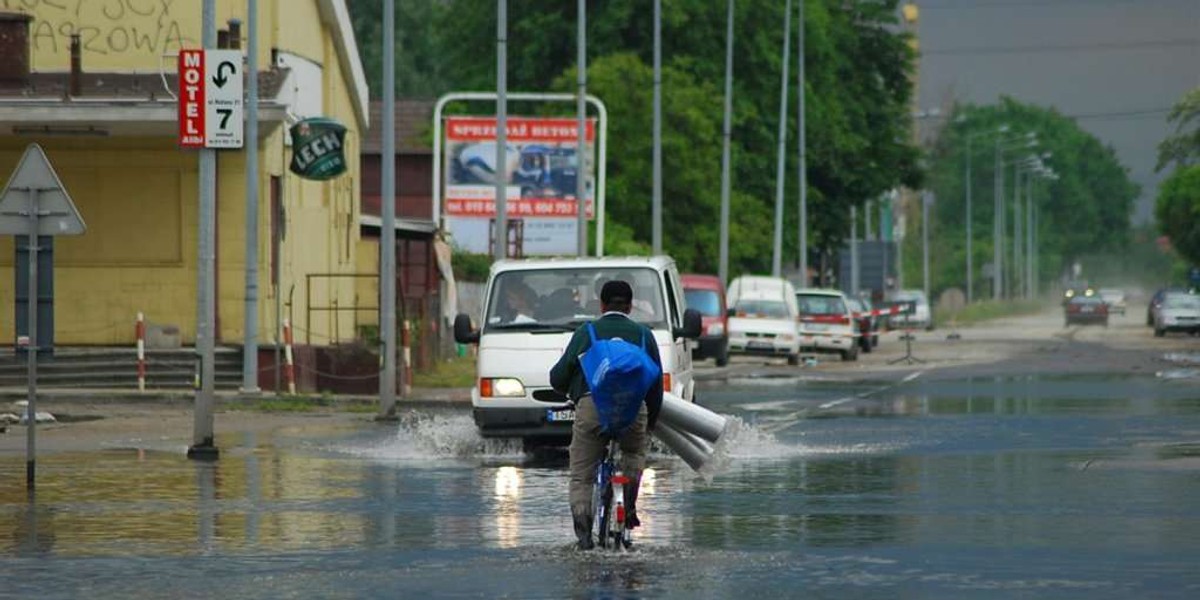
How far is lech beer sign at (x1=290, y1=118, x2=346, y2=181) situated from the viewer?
3894cm

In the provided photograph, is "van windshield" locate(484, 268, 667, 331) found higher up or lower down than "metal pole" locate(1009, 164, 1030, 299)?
lower down

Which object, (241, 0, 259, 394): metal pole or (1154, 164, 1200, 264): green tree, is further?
(1154, 164, 1200, 264): green tree

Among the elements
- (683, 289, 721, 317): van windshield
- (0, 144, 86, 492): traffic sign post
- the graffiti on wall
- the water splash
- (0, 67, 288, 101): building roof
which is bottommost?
the water splash

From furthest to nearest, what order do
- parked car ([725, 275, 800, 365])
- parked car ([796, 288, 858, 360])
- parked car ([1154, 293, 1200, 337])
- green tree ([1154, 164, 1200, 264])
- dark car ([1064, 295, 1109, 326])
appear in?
1. dark car ([1064, 295, 1109, 326])
2. green tree ([1154, 164, 1200, 264])
3. parked car ([1154, 293, 1200, 337])
4. parked car ([796, 288, 858, 360])
5. parked car ([725, 275, 800, 365])

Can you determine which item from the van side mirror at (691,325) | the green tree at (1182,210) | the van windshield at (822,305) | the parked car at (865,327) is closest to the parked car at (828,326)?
the van windshield at (822,305)

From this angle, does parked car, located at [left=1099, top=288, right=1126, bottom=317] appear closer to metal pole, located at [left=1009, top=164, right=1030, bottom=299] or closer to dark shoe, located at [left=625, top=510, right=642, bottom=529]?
metal pole, located at [left=1009, top=164, right=1030, bottom=299]

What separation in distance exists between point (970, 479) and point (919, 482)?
0.52m

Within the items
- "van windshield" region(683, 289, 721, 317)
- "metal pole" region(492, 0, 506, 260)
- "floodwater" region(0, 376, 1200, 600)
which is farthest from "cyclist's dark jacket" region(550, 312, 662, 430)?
"van windshield" region(683, 289, 721, 317)

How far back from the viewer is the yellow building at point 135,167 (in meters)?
38.1

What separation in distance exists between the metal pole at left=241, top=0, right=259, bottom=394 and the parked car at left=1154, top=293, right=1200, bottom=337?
1990 inches

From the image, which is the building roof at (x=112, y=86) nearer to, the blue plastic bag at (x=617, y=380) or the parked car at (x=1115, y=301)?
the blue plastic bag at (x=617, y=380)

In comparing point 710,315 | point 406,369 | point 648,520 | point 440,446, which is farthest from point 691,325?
point 710,315


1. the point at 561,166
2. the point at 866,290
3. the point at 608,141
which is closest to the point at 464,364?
the point at 561,166

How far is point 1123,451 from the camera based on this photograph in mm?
23797
